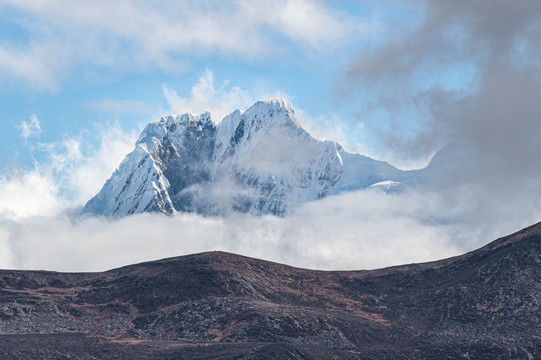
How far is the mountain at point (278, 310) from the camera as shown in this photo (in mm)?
123375

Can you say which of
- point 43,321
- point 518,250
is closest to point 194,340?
point 43,321

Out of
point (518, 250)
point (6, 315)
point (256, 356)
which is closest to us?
point (256, 356)

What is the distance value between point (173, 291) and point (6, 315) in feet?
108

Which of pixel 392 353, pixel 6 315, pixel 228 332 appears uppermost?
pixel 6 315

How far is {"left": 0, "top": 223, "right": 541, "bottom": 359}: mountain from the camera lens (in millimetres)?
123375

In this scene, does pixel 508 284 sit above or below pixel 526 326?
above

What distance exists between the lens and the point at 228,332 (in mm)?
131500

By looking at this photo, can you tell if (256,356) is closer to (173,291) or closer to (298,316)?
(298,316)

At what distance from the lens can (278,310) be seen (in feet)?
449

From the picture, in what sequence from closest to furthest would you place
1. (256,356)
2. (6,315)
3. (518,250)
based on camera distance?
(256,356)
(6,315)
(518,250)

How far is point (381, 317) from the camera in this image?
150m

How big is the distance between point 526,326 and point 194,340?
59.1 m

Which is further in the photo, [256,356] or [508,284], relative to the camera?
[508,284]

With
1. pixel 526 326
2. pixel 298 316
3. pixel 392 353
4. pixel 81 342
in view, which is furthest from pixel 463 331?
pixel 81 342
